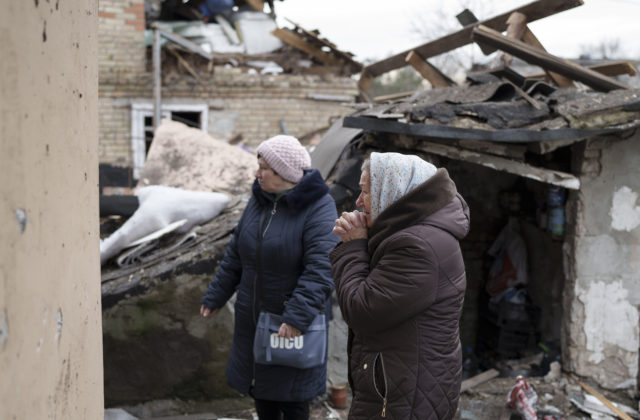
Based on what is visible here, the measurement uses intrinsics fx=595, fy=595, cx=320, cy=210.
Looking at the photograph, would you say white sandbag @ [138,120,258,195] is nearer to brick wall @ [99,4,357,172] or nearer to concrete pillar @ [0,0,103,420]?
concrete pillar @ [0,0,103,420]

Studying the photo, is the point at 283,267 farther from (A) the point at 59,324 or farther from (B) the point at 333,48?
(B) the point at 333,48

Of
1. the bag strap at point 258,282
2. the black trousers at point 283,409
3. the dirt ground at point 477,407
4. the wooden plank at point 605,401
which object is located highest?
the bag strap at point 258,282

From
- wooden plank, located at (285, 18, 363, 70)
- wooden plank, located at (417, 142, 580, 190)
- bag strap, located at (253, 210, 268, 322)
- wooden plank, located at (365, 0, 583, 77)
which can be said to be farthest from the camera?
wooden plank, located at (285, 18, 363, 70)

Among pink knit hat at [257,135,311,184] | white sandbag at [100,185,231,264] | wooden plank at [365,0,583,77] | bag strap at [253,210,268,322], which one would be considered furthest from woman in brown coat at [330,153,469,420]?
wooden plank at [365,0,583,77]

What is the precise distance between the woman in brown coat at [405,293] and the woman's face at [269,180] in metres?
0.98

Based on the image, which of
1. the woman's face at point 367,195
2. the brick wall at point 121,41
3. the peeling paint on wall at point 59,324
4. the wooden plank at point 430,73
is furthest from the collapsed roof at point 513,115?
the brick wall at point 121,41

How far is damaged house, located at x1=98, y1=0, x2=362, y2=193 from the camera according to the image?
453 inches

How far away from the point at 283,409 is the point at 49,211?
205 cm

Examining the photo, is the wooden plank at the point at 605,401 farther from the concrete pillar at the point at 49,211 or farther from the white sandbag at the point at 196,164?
the concrete pillar at the point at 49,211

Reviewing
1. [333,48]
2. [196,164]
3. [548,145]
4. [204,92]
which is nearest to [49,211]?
[548,145]

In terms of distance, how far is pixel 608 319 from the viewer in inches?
189

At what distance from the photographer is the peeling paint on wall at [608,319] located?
480 centimetres

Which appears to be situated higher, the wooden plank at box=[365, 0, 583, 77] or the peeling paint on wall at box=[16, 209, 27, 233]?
the wooden plank at box=[365, 0, 583, 77]

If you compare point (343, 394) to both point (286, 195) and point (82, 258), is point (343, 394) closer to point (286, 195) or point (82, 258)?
point (286, 195)
